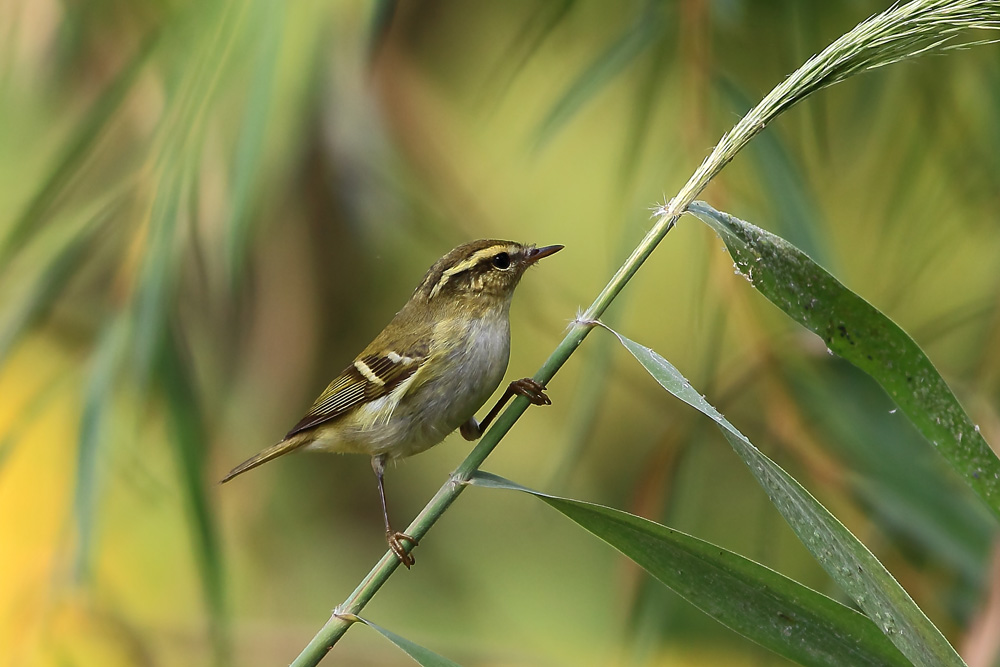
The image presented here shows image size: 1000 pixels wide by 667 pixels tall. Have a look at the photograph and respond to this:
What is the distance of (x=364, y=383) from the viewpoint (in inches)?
37.7

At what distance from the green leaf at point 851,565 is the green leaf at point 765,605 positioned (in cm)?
3

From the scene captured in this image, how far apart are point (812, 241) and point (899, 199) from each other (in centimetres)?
31

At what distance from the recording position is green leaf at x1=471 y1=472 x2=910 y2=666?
1.60ft

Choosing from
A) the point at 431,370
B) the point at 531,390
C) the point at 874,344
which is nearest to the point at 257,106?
the point at 431,370

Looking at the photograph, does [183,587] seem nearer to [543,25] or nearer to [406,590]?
[406,590]

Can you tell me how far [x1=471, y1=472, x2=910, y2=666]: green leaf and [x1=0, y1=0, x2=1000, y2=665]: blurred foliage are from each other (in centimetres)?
63

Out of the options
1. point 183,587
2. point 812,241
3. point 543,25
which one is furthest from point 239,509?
point 812,241

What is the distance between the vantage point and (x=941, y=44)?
1.54 ft

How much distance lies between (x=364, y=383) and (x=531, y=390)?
0.34 meters

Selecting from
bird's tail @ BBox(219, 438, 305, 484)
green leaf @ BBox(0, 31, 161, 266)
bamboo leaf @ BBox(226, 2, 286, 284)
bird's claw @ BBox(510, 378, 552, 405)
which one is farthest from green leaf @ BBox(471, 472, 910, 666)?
green leaf @ BBox(0, 31, 161, 266)

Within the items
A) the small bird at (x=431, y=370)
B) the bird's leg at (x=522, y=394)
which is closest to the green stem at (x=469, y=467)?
the bird's leg at (x=522, y=394)

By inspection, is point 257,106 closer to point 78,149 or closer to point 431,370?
point 78,149

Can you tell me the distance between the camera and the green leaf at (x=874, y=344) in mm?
483

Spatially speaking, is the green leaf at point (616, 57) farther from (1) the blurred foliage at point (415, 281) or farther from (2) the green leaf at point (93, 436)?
(2) the green leaf at point (93, 436)
